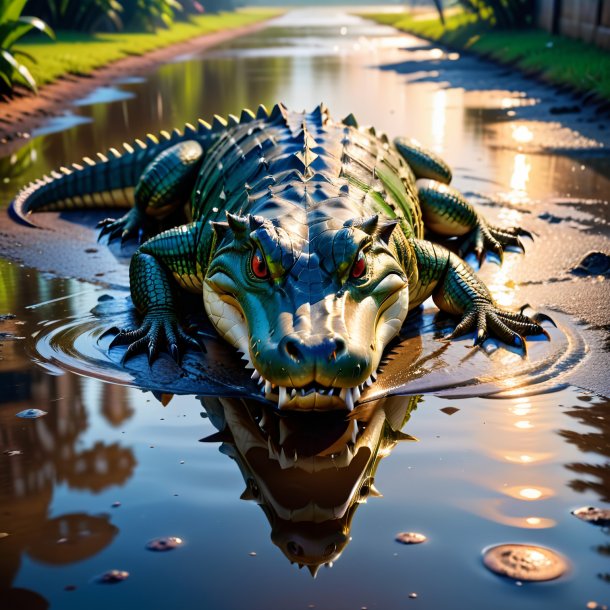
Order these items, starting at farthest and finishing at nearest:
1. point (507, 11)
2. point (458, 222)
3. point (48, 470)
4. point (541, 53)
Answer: point (507, 11)
point (541, 53)
point (458, 222)
point (48, 470)

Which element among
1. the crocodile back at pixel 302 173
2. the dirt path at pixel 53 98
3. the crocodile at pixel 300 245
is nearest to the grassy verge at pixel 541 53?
the crocodile at pixel 300 245

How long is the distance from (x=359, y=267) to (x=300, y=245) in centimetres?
28

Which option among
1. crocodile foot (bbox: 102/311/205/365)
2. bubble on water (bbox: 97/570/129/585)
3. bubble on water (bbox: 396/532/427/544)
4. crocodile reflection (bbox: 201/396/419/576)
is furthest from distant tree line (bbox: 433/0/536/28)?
bubble on water (bbox: 97/570/129/585)

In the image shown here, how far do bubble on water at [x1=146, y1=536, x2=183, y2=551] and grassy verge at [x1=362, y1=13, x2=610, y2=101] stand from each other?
12357mm

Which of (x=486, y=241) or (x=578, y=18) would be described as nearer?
(x=486, y=241)

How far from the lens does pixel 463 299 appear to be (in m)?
4.80

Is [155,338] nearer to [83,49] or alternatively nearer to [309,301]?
[309,301]

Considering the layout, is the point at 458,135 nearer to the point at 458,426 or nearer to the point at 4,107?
the point at 4,107

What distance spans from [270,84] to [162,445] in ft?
51.5

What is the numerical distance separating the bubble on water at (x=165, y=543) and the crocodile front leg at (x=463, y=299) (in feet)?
7.29

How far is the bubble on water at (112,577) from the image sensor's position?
262cm

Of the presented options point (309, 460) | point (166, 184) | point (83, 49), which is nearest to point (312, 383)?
point (309, 460)

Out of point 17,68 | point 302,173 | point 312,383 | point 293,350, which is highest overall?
point 302,173

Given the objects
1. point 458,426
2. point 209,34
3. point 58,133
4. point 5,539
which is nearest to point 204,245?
point 458,426
